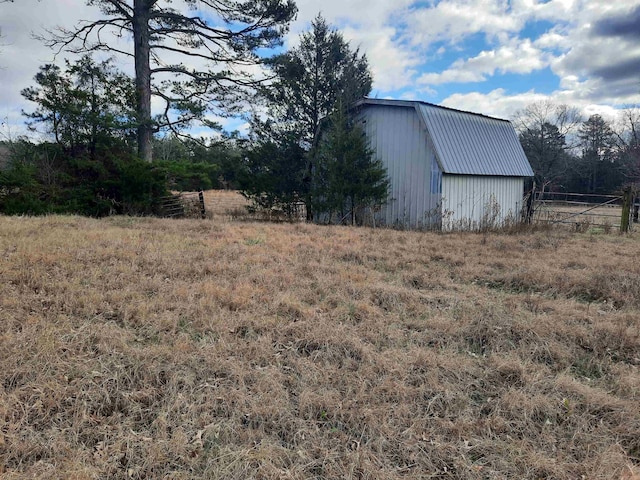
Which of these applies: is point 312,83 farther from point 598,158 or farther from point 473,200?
point 598,158

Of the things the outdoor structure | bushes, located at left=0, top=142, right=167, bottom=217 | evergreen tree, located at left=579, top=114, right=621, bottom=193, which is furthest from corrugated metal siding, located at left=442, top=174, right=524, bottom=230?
evergreen tree, located at left=579, top=114, right=621, bottom=193

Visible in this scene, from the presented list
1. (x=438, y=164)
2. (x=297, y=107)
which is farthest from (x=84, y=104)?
(x=438, y=164)

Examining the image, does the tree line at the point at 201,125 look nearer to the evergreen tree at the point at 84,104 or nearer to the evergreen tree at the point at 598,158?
the evergreen tree at the point at 84,104

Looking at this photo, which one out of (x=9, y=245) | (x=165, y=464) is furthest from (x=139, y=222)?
(x=165, y=464)

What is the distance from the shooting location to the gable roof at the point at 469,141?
11023 millimetres

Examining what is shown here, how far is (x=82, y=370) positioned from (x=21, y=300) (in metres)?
1.56

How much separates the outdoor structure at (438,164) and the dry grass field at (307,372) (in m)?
5.99

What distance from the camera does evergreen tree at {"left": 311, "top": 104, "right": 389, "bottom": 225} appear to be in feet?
36.9

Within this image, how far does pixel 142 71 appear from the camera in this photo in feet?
40.1

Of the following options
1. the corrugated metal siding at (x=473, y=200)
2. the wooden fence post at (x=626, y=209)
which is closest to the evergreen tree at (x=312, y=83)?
the corrugated metal siding at (x=473, y=200)

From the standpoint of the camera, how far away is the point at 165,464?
2.02m

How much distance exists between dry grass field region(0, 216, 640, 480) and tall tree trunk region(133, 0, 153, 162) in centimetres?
785

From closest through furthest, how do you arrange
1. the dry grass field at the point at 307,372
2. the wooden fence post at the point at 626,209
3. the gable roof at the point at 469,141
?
the dry grass field at the point at 307,372 → the wooden fence post at the point at 626,209 → the gable roof at the point at 469,141

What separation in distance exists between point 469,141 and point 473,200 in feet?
6.21
